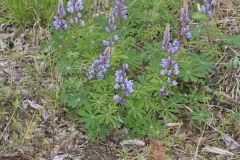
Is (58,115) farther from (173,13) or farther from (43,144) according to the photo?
(173,13)

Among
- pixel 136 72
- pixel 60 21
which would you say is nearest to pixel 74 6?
pixel 60 21

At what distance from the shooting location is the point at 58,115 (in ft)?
11.8

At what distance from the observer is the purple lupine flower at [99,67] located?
328 centimetres

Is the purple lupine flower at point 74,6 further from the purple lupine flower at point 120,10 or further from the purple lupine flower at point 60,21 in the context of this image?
the purple lupine flower at point 120,10

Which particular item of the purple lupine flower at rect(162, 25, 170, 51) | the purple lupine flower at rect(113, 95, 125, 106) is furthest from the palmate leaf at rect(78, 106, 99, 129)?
the purple lupine flower at rect(162, 25, 170, 51)

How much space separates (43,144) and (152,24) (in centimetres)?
128

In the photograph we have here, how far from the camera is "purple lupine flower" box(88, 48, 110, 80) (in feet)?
10.8

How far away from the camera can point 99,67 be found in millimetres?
3365

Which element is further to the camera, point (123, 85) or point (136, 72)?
point (136, 72)

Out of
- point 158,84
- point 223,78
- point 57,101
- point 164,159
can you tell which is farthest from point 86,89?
point 223,78

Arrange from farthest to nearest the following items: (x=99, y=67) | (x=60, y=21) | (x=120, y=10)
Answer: (x=120, y=10) → (x=60, y=21) → (x=99, y=67)

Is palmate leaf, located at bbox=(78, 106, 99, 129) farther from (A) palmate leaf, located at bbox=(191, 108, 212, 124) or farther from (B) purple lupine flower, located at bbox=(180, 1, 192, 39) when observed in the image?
(B) purple lupine flower, located at bbox=(180, 1, 192, 39)

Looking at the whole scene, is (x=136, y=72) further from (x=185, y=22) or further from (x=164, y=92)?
(x=185, y=22)

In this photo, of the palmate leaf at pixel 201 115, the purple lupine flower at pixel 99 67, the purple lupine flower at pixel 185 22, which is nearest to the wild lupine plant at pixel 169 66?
the purple lupine flower at pixel 185 22
